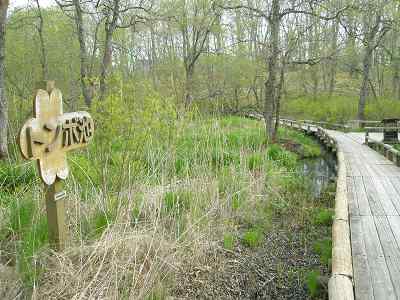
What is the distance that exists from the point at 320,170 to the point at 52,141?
833 centimetres

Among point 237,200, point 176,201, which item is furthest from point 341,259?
point 237,200

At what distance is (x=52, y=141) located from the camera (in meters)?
2.22

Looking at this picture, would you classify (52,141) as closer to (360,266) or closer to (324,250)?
(360,266)

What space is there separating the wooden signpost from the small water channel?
16.3 ft

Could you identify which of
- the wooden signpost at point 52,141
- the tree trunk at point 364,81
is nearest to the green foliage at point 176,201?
the wooden signpost at point 52,141

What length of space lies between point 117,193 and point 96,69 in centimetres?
1374

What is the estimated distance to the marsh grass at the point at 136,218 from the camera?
2.32m

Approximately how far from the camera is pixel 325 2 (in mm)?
9742

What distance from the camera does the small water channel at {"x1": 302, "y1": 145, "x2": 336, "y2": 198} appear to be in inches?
296

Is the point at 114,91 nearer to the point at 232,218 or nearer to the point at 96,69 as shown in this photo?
the point at 232,218

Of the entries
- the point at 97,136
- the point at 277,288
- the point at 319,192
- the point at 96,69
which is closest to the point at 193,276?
the point at 277,288

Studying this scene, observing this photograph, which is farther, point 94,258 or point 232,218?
point 232,218

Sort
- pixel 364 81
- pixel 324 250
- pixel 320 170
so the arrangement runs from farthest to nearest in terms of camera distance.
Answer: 1. pixel 364 81
2. pixel 320 170
3. pixel 324 250

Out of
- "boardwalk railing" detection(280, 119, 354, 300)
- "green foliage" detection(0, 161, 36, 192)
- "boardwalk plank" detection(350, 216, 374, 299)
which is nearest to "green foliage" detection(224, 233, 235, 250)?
"boardwalk railing" detection(280, 119, 354, 300)
